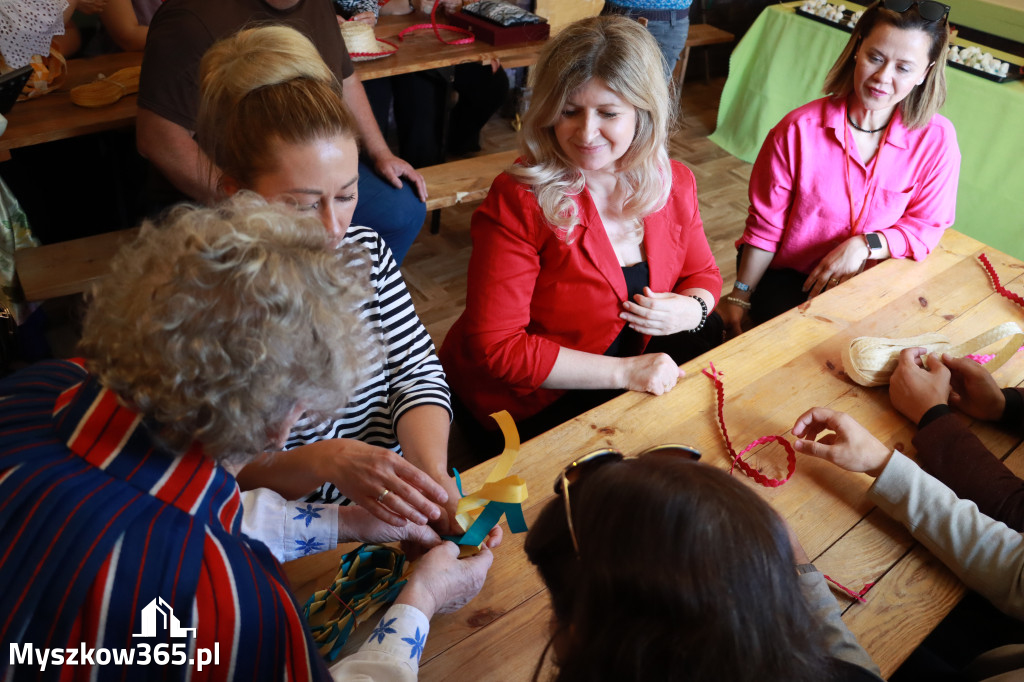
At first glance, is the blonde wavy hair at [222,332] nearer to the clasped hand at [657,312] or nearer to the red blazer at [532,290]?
the red blazer at [532,290]

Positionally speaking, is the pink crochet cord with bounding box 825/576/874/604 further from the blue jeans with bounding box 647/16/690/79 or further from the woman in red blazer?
the blue jeans with bounding box 647/16/690/79

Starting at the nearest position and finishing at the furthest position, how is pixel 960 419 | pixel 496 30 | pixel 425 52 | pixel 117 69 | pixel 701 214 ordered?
pixel 960 419
pixel 117 69
pixel 425 52
pixel 496 30
pixel 701 214

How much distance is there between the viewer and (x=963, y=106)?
3857 millimetres

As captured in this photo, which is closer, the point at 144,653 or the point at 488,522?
the point at 144,653

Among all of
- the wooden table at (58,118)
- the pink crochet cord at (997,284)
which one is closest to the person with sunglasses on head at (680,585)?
the pink crochet cord at (997,284)

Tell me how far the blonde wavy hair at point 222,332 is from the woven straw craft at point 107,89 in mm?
2463

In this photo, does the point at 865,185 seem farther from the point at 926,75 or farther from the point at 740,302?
the point at 740,302

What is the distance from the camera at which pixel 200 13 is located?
7.77 ft

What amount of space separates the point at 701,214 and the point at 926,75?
2116 millimetres

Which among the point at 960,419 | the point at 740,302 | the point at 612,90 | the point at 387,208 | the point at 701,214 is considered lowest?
the point at 701,214

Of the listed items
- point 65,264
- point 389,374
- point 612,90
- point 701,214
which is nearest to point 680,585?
point 389,374

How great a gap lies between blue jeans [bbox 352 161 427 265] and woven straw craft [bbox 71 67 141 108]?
1.04 metres

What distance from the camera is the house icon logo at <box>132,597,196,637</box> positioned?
2.45 feet

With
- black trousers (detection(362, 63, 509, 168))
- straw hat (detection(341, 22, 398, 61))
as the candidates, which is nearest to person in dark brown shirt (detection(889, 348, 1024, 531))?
straw hat (detection(341, 22, 398, 61))
